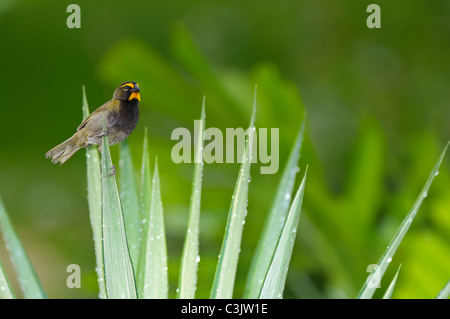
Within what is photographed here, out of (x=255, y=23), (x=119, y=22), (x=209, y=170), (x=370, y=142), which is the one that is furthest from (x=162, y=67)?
(x=255, y=23)

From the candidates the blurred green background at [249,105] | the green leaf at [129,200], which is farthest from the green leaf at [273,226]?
the blurred green background at [249,105]

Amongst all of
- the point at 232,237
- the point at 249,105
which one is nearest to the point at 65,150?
the point at 232,237

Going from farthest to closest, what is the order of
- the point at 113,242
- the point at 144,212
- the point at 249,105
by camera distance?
1. the point at 249,105
2. the point at 144,212
3. the point at 113,242

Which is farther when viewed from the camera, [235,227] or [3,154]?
[3,154]

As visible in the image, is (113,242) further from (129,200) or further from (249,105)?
(249,105)

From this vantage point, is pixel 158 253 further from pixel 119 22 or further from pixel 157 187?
pixel 119 22

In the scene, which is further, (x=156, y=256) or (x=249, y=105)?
(x=249, y=105)

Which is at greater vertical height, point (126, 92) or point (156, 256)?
point (126, 92)
